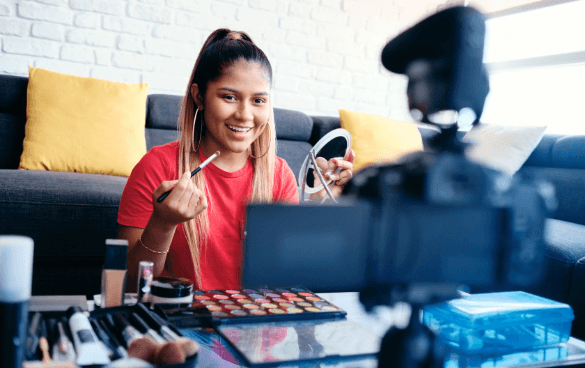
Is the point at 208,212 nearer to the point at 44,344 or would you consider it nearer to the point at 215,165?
the point at 215,165

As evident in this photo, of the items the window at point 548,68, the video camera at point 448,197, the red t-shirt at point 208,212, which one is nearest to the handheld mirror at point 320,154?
the red t-shirt at point 208,212

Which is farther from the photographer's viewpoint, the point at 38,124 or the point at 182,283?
the point at 38,124

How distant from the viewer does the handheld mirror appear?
35.1 inches

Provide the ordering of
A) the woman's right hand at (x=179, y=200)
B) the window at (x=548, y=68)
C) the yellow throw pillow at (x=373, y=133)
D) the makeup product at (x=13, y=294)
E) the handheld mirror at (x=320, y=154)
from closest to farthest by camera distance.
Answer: the makeup product at (x=13, y=294)
the woman's right hand at (x=179, y=200)
the handheld mirror at (x=320, y=154)
the yellow throw pillow at (x=373, y=133)
the window at (x=548, y=68)

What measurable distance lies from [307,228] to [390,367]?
0.21m

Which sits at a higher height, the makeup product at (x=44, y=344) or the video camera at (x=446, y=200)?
the video camera at (x=446, y=200)

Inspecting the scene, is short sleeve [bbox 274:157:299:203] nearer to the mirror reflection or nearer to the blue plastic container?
the mirror reflection

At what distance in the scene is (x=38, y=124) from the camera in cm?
172

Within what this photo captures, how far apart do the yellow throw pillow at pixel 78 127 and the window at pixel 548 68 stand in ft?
6.50

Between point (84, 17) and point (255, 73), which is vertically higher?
point (84, 17)

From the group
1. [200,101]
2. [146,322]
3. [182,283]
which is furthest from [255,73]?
[146,322]

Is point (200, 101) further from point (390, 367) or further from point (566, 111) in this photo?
point (566, 111)

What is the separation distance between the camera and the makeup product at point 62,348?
46 cm

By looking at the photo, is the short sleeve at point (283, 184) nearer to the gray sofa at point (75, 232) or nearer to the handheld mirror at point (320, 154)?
the handheld mirror at point (320, 154)
